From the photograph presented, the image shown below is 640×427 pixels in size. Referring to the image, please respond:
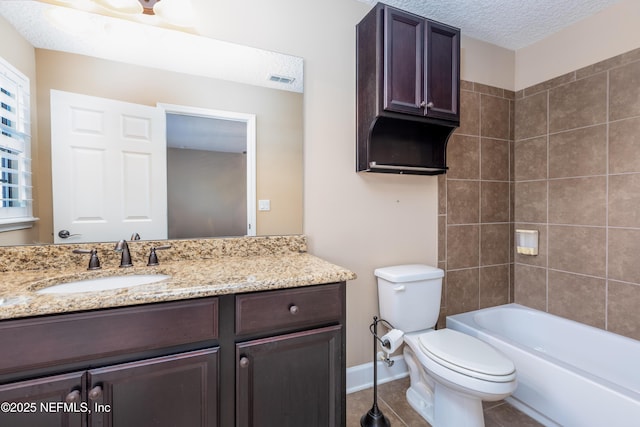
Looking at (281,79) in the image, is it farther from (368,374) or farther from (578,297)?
(578,297)

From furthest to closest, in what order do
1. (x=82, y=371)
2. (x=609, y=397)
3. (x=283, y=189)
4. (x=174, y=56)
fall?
(x=283, y=189) < (x=174, y=56) < (x=609, y=397) < (x=82, y=371)

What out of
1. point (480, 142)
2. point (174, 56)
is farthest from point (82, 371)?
point (480, 142)

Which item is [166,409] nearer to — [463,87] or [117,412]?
[117,412]

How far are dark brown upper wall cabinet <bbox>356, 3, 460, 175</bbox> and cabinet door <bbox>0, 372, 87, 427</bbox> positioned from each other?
1.53m

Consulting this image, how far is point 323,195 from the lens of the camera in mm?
1710

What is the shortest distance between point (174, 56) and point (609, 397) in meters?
2.52

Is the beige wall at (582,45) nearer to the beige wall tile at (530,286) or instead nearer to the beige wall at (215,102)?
the beige wall tile at (530,286)

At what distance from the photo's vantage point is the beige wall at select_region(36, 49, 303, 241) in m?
1.23

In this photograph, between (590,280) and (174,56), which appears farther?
(590,280)

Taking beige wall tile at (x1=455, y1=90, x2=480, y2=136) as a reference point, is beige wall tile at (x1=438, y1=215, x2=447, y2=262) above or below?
below

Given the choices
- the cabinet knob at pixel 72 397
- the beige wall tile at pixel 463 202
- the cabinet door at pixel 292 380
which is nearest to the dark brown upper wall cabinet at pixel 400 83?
the beige wall tile at pixel 463 202

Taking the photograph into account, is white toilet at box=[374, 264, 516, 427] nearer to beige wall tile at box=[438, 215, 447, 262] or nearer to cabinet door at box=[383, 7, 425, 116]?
beige wall tile at box=[438, 215, 447, 262]

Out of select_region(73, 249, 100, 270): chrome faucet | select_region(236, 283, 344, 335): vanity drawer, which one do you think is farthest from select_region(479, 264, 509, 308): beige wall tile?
select_region(73, 249, 100, 270): chrome faucet

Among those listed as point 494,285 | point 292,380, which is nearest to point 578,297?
point 494,285
